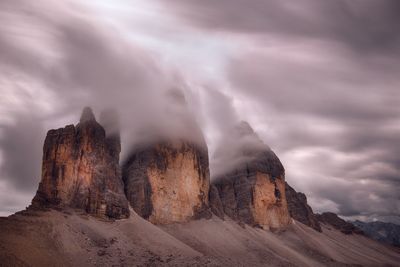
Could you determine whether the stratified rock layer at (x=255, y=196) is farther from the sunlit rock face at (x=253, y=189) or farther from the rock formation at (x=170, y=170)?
the rock formation at (x=170, y=170)

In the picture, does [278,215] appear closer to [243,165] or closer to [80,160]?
[243,165]

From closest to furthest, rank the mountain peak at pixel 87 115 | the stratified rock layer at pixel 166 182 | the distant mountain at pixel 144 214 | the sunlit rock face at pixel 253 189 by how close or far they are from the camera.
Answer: the distant mountain at pixel 144 214 → the mountain peak at pixel 87 115 → the stratified rock layer at pixel 166 182 → the sunlit rock face at pixel 253 189

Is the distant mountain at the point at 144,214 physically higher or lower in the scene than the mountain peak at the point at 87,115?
lower

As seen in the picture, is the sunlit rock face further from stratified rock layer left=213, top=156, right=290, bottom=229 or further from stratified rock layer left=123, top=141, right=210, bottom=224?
stratified rock layer left=123, top=141, right=210, bottom=224

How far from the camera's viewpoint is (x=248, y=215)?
17212 cm

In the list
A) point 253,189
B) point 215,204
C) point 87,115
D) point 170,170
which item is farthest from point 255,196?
point 87,115

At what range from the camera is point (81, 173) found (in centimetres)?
10444

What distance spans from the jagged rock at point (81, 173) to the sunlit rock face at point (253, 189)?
68.8m

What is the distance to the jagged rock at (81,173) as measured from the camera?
10025cm

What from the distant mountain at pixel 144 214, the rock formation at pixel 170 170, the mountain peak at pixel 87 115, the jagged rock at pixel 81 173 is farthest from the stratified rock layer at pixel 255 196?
the mountain peak at pixel 87 115

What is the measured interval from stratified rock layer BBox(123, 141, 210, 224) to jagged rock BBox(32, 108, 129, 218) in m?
14.1

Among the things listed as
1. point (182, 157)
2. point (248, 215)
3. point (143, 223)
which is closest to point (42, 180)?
point (143, 223)

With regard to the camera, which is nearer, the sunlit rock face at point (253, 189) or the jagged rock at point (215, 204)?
the jagged rock at point (215, 204)

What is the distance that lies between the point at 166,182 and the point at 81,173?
1399 inches
